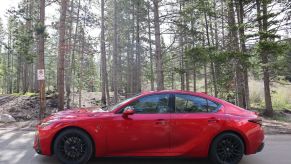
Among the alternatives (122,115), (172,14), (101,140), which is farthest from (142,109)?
(172,14)

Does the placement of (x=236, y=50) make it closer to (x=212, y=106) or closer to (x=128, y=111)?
(x=212, y=106)

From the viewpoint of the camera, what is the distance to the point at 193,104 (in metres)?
7.17

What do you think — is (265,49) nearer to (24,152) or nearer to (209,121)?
(209,121)

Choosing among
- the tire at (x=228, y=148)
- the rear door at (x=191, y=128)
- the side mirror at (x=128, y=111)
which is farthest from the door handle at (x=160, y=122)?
the tire at (x=228, y=148)

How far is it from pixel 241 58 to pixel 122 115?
10582 mm

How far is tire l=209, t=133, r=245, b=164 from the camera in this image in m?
6.99

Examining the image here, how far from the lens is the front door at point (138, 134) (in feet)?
22.2

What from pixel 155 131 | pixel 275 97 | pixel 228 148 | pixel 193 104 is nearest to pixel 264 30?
pixel 193 104

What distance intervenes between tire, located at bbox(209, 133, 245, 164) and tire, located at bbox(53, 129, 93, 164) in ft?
8.21

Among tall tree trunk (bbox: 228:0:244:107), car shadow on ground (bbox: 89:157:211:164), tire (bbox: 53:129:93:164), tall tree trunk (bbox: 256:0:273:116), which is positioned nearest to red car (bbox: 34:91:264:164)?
tire (bbox: 53:129:93:164)

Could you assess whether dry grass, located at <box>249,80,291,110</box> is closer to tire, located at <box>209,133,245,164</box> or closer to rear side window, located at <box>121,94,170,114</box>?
tire, located at <box>209,133,245,164</box>

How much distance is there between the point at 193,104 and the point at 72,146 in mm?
2596

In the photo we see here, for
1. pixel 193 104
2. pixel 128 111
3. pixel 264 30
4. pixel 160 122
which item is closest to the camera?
pixel 128 111

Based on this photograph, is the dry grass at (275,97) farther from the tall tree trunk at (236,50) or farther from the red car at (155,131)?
the red car at (155,131)
